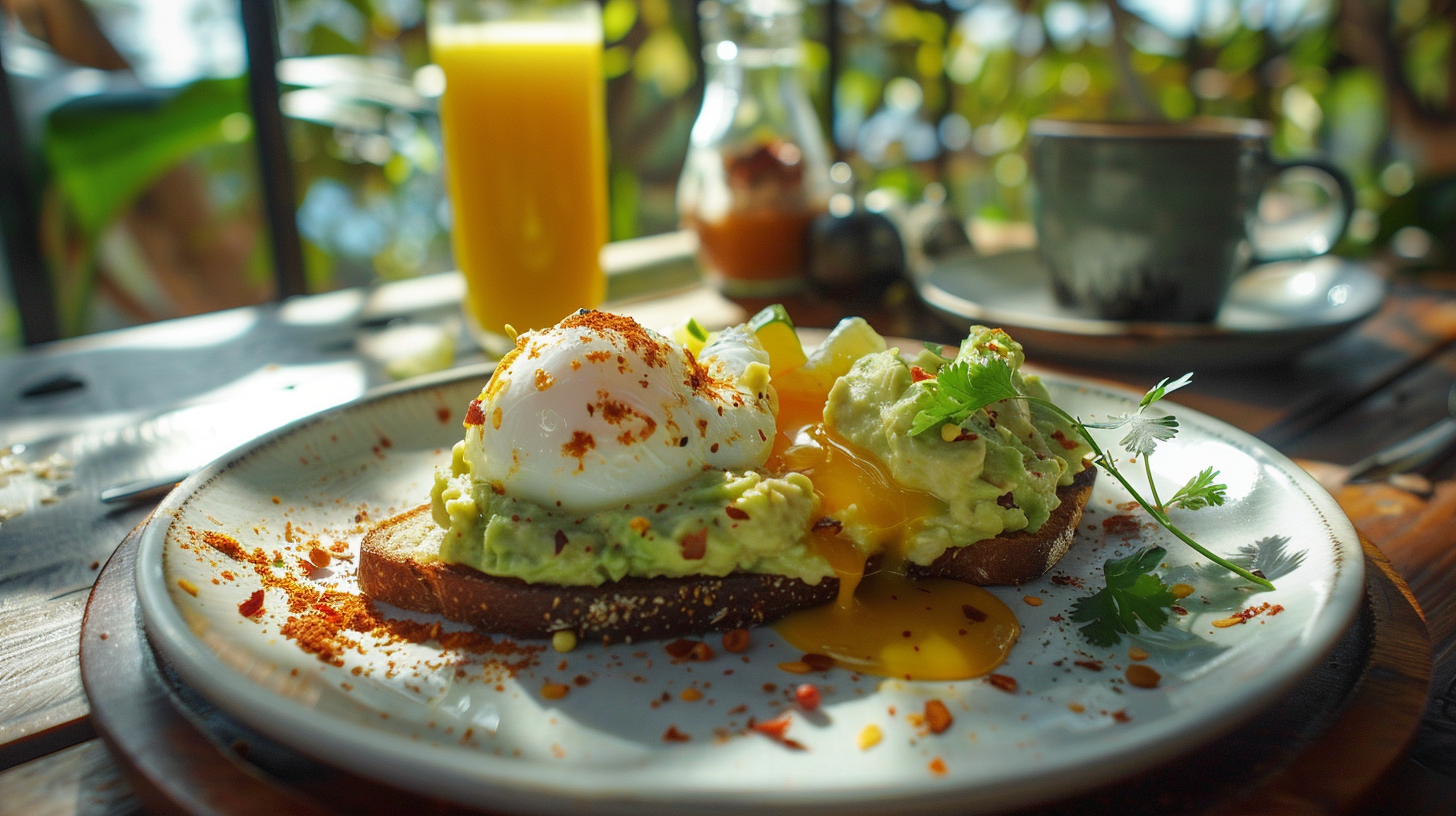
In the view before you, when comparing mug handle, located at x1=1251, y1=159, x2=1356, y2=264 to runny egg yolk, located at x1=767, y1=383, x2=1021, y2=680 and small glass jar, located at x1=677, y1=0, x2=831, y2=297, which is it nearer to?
small glass jar, located at x1=677, y1=0, x2=831, y2=297

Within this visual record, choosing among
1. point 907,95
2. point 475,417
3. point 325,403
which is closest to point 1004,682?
point 475,417

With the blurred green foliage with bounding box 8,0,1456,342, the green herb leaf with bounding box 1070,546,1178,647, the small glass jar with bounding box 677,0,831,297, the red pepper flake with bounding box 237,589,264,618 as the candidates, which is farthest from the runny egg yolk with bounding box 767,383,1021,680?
the blurred green foliage with bounding box 8,0,1456,342

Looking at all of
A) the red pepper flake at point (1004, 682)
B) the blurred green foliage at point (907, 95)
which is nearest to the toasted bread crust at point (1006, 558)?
the red pepper flake at point (1004, 682)

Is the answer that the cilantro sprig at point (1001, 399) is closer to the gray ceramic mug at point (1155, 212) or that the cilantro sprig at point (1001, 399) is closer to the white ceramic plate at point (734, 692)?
the white ceramic plate at point (734, 692)

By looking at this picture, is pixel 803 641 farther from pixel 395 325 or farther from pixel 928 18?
pixel 928 18

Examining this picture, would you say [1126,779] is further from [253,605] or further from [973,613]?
[253,605]

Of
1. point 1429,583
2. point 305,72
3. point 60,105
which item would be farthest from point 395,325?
point 1429,583
